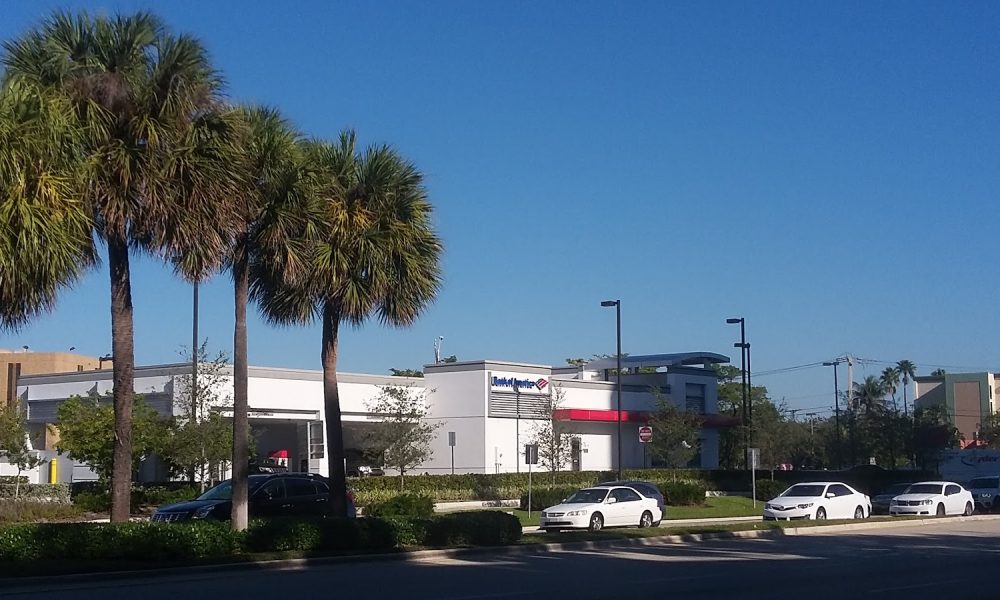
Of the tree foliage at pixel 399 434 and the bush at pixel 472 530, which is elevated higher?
the tree foliage at pixel 399 434

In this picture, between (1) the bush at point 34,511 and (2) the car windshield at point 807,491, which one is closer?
(1) the bush at point 34,511

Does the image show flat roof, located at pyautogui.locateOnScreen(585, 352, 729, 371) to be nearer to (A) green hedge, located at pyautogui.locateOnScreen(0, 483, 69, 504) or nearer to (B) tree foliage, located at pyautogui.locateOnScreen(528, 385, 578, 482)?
(B) tree foliage, located at pyautogui.locateOnScreen(528, 385, 578, 482)

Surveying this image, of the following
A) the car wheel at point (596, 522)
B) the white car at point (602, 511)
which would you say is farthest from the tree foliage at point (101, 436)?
the car wheel at point (596, 522)

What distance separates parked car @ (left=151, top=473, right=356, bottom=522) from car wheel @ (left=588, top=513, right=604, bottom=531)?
23.6ft

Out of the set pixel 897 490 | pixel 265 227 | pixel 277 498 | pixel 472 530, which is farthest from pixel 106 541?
pixel 897 490

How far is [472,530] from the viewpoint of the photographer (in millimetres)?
26297

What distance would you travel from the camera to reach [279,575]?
20.6 m

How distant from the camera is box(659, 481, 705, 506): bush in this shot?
1898 inches

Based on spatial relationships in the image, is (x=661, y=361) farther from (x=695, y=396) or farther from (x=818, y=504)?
(x=818, y=504)

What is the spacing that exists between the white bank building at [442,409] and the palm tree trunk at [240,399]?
77.6 ft

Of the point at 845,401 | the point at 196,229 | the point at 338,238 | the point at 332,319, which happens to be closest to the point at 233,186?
the point at 196,229

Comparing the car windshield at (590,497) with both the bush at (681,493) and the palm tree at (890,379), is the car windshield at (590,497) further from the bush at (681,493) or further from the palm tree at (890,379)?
the palm tree at (890,379)

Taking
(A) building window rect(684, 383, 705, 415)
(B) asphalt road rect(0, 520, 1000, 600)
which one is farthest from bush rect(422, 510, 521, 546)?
(A) building window rect(684, 383, 705, 415)

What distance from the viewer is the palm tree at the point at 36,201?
59.4 feet
